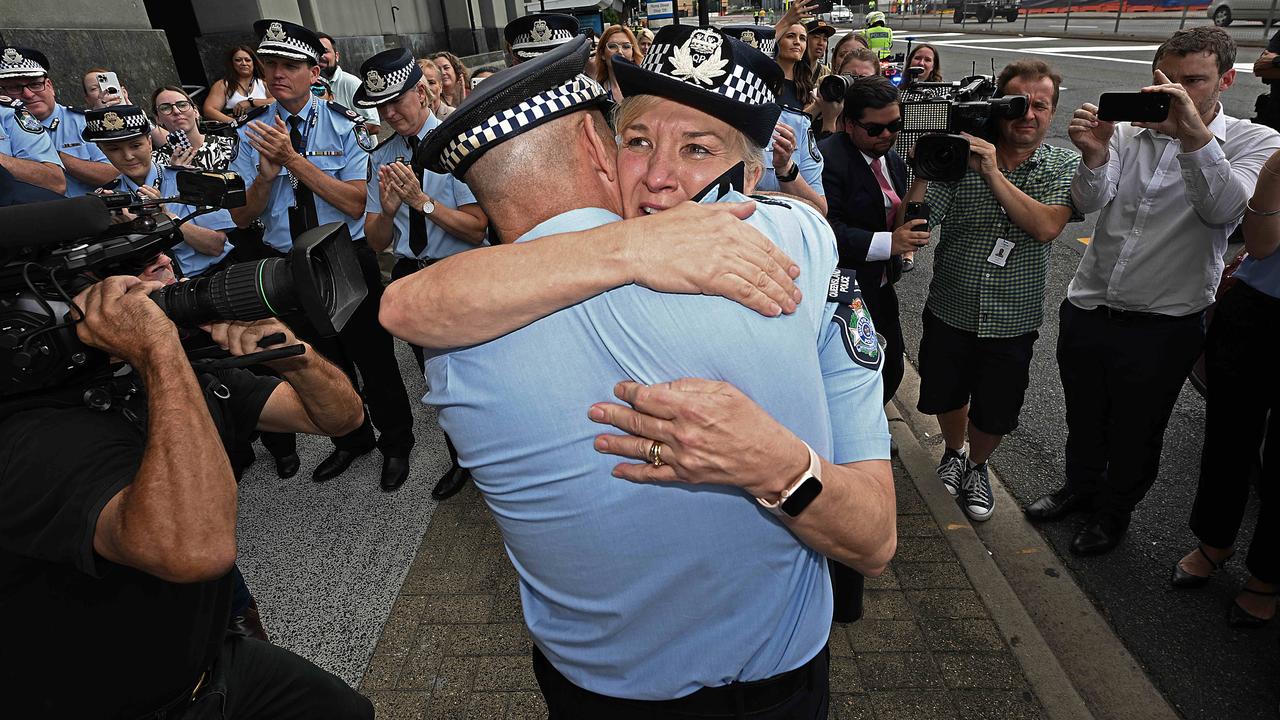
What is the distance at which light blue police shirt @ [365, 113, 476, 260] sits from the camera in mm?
3871

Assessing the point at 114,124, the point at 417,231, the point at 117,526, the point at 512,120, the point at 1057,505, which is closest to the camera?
the point at 512,120

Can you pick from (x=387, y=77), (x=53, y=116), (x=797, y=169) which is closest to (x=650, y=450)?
(x=797, y=169)

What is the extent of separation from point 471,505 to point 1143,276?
3459mm

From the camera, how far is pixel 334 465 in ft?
14.3

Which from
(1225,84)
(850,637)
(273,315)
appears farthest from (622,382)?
(1225,84)

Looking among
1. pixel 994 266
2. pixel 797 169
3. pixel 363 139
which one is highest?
pixel 363 139

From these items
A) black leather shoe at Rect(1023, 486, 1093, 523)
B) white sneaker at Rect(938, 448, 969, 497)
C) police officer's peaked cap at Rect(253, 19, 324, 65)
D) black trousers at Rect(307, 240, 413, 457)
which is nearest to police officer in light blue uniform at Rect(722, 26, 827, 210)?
white sneaker at Rect(938, 448, 969, 497)

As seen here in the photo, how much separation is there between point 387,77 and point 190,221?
1.58 metres

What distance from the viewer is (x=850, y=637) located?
2928mm

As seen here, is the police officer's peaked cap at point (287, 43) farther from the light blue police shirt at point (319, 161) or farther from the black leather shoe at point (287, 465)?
the black leather shoe at point (287, 465)

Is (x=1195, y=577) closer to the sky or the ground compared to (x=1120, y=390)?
closer to the ground

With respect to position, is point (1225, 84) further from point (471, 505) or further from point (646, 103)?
point (471, 505)

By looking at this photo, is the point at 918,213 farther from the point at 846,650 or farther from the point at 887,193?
the point at 846,650

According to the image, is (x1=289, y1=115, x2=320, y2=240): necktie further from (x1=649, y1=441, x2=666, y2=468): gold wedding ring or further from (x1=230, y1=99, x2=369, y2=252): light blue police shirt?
(x1=649, y1=441, x2=666, y2=468): gold wedding ring
